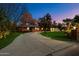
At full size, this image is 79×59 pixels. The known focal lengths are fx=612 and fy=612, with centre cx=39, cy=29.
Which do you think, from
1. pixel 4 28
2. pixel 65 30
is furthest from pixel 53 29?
pixel 4 28

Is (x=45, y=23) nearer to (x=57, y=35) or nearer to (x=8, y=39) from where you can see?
(x=57, y=35)

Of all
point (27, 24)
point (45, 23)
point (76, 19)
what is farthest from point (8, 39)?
point (76, 19)

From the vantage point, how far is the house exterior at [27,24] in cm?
891

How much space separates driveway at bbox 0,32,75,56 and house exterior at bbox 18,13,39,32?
0.37ft

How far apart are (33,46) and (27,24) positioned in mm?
365

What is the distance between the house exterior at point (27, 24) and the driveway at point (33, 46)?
113mm

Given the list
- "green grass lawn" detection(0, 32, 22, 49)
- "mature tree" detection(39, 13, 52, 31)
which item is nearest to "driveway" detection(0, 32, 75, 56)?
"green grass lawn" detection(0, 32, 22, 49)

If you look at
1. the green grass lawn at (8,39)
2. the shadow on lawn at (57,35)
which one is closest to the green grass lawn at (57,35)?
the shadow on lawn at (57,35)

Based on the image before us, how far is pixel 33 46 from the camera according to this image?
8.81m

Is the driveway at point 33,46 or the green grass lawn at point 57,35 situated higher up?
the green grass lawn at point 57,35

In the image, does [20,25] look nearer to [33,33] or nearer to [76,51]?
[33,33]

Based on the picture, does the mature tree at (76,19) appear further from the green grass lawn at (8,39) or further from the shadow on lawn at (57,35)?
the green grass lawn at (8,39)

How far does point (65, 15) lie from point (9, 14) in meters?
0.81

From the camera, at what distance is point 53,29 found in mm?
8938
